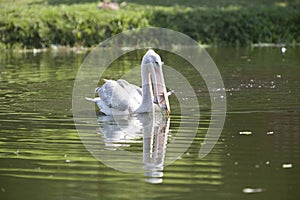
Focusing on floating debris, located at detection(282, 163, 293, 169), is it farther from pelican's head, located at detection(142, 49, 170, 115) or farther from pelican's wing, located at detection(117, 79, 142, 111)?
pelican's wing, located at detection(117, 79, 142, 111)

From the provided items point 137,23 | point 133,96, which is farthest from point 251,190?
point 137,23

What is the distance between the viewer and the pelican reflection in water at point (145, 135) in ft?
28.2

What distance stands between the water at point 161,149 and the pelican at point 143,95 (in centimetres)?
32

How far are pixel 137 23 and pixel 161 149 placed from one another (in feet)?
56.5

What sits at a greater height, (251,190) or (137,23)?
(137,23)

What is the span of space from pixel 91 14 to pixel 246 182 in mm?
19174

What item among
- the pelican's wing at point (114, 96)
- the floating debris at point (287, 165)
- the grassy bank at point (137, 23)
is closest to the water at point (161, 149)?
the floating debris at point (287, 165)

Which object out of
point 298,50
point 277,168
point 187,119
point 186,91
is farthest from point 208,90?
point 298,50

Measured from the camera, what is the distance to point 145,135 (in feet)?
34.8

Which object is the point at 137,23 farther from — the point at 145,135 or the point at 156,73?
the point at 145,135

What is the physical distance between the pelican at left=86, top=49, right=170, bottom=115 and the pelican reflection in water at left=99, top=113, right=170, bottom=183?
0.17m

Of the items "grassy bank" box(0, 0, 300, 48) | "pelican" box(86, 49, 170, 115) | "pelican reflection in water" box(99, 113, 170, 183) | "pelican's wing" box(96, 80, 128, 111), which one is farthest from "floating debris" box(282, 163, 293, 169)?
"grassy bank" box(0, 0, 300, 48)

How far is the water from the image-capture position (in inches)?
296

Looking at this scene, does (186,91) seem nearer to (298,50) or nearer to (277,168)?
(277,168)
